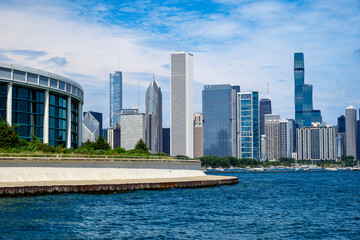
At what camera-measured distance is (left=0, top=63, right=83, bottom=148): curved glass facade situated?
98812 mm

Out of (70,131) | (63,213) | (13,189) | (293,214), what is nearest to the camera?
(63,213)

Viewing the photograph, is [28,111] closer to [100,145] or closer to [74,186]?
[100,145]

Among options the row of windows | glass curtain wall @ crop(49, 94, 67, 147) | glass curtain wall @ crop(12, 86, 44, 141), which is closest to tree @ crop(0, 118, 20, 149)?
the row of windows

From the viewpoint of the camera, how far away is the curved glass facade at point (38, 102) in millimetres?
98812

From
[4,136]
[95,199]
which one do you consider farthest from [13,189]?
[4,136]

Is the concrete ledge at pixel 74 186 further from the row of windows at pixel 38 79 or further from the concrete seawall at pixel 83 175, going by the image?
the row of windows at pixel 38 79

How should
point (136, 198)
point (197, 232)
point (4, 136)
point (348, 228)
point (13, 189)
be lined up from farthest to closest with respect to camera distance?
point (4, 136), point (136, 198), point (13, 189), point (348, 228), point (197, 232)

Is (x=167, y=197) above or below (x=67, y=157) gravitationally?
below

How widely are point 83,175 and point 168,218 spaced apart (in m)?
29.8

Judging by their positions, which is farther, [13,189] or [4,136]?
[4,136]

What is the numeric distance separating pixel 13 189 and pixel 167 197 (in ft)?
63.1

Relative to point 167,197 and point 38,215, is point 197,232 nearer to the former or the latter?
point 38,215

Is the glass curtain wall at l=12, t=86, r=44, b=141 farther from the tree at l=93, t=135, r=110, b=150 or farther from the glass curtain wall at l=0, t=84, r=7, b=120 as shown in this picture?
the tree at l=93, t=135, r=110, b=150

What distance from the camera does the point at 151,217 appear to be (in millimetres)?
45594
